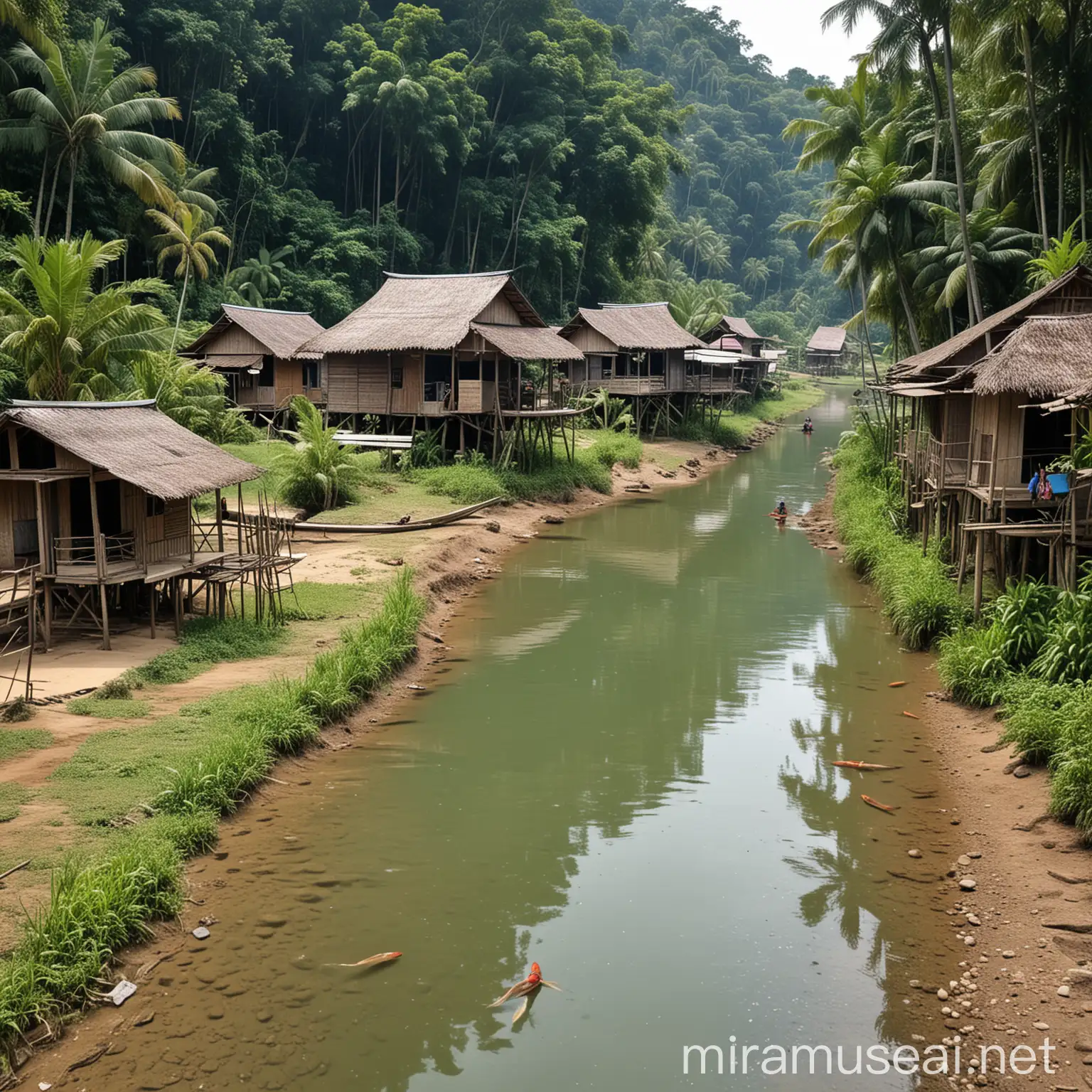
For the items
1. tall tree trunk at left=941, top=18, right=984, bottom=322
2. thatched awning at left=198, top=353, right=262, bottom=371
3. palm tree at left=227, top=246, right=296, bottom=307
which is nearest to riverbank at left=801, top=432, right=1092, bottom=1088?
tall tree trunk at left=941, top=18, right=984, bottom=322

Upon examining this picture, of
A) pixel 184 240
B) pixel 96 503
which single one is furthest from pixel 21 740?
pixel 184 240

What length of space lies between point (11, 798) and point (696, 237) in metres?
89.5

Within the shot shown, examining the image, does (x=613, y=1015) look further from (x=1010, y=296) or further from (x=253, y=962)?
(x=1010, y=296)

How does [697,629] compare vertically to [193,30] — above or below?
below

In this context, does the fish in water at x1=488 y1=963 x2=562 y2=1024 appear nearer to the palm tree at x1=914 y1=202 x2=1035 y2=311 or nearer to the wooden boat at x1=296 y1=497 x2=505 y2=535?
the wooden boat at x1=296 y1=497 x2=505 y2=535

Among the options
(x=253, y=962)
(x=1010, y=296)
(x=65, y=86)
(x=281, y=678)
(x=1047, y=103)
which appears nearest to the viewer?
(x=253, y=962)

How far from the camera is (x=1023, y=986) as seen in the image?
8.73 metres

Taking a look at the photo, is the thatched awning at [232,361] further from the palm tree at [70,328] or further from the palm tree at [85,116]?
the palm tree at [70,328]

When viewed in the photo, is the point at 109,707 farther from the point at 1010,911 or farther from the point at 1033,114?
the point at 1033,114

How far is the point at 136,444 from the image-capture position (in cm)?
1648

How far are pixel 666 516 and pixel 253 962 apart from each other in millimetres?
23956

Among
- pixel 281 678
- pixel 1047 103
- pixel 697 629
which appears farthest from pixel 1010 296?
pixel 281 678

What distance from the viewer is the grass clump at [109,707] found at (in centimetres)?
1291

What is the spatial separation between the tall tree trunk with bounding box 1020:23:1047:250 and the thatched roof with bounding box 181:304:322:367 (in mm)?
21637
